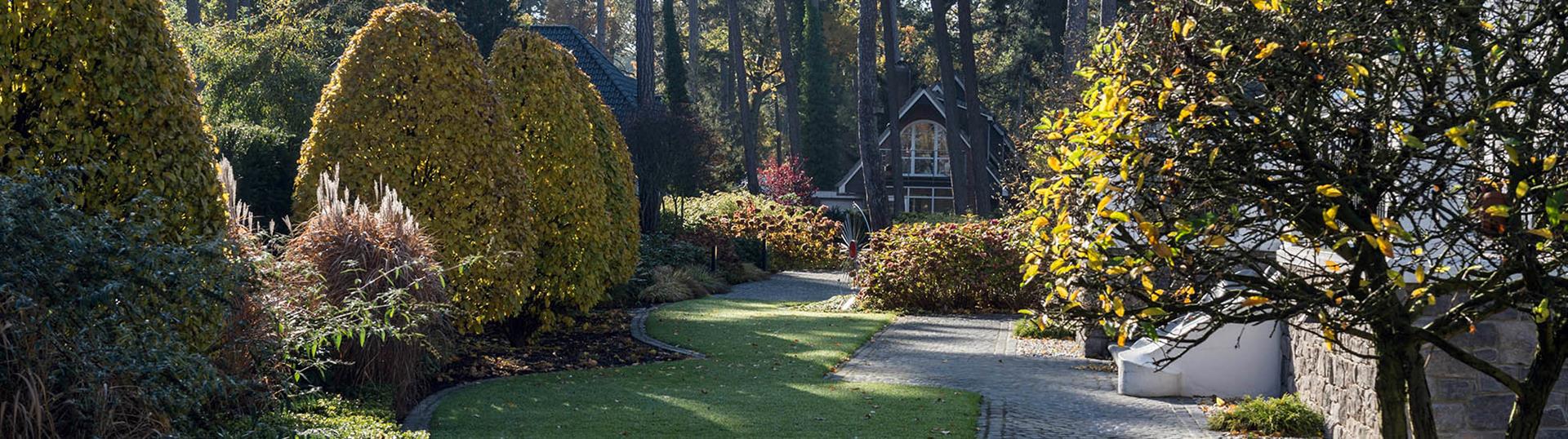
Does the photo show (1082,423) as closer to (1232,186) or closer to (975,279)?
(1232,186)

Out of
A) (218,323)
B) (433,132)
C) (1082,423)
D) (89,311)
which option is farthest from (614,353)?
(89,311)

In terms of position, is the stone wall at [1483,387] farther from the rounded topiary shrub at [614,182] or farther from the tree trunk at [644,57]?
the tree trunk at [644,57]

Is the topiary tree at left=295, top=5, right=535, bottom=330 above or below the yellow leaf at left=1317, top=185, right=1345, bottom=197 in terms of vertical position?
above

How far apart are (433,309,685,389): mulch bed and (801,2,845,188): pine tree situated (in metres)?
34.5

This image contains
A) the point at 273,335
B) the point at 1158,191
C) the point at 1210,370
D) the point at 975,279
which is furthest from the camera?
the point at 975,279

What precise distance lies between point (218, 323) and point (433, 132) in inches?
180

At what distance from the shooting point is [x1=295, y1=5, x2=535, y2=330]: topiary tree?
10.8 m

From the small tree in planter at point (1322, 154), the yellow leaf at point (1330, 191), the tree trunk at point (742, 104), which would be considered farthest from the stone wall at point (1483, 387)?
the tree trunk at point (742, 104)

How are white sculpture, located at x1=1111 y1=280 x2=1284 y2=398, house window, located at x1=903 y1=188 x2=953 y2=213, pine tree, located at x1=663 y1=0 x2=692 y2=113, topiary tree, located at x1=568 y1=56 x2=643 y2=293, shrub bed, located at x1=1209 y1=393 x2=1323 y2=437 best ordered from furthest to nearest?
house window, located at x1=903 y1=188 x2=953 y2=213 < pine tree, located at x1=663 y1=0 x2=692 y2=113 < topiary tree, located at x1=568 y1=56 x2=643 y2=293 < white sculpture, located at x1=1111 y1=280 x2=1284 y2=398 < shrub bed, located at x1=1209 y1=393 x2=1323 y2=437

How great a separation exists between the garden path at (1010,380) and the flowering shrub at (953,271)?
0.85 m

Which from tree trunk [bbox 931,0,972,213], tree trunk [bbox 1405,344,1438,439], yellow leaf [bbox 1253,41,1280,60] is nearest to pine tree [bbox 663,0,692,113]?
tree trunk [bbox 931,0,972,213]

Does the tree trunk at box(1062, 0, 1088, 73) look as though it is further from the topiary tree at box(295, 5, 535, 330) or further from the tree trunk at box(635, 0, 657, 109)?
the topiary tree at box(295, 5, 535, 330)

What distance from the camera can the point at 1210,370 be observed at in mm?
9969

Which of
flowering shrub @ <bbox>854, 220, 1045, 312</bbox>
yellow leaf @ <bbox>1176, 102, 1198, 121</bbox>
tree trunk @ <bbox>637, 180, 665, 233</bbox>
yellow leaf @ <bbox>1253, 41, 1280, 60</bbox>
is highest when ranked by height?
tree trunk @ <bbox>637, 180, 665, 233</bbox>
